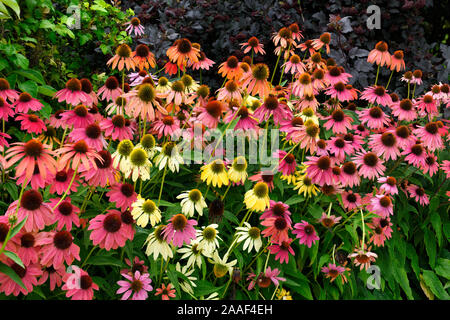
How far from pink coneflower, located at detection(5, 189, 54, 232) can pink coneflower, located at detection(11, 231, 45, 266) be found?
0.03m

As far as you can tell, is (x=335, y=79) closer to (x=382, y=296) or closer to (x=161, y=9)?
(x=382, y=296)

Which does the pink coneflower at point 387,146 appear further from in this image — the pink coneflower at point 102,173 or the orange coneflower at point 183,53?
the pink coneflower at point 102,173

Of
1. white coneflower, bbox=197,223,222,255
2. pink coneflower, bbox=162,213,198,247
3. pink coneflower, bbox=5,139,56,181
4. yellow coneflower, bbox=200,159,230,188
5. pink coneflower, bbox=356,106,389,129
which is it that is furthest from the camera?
pink coneflower, bbox=356,106,389,129

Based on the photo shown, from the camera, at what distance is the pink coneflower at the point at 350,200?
2318 mm

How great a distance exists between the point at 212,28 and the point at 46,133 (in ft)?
7.86

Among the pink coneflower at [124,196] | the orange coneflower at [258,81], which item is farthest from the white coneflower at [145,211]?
the orange coneflower at [258,81]

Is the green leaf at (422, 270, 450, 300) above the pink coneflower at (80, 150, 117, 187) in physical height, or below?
below

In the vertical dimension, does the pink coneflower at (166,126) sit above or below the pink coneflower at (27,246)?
above

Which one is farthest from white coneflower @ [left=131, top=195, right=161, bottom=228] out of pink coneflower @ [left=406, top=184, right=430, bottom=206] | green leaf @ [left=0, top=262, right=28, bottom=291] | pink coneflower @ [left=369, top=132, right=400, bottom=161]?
pink coneflower @ [left=406, top=184, right=430, bottom=206]

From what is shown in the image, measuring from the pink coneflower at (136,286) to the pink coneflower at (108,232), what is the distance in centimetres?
18

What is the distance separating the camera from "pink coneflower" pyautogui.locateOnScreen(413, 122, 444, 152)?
2.54 metres

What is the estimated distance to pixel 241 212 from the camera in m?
2.45

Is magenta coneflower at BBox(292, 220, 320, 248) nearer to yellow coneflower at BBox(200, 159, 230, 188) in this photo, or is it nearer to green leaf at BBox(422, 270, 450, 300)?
yellow coneflower at BBox(200, 159, 230, 188)
